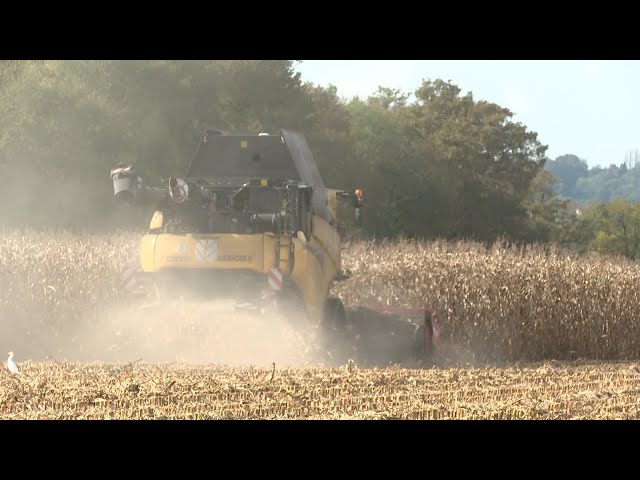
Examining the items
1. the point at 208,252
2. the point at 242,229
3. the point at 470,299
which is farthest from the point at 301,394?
the point at 470,299

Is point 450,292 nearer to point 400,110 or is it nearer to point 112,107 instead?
point 112,107

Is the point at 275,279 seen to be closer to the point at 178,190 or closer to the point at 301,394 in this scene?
the point at 178,190

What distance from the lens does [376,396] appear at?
9.46m

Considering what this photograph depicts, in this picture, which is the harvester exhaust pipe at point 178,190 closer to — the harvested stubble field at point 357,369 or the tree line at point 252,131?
the harvested stubble field at point 357,369

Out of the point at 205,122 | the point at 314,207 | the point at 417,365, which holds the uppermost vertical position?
the point at 205,122

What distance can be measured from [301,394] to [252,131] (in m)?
31.7

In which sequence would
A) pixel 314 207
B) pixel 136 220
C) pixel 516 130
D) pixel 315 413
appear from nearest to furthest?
1. pixel 315 413
2. pixel 314 207
3. pixel 136 220
4. pixel 516 130

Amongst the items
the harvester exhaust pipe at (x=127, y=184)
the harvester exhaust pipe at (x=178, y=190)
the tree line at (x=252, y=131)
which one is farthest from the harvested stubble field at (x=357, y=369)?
the tree line at (x=252, y=131)

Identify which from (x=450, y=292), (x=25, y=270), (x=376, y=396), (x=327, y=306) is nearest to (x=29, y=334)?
(x=25, y=270)

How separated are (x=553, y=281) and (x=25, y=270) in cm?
778

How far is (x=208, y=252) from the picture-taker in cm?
1152

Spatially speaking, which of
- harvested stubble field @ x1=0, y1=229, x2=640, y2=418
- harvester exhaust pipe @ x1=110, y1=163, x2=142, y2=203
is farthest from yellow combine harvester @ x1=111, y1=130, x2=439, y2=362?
harvested stubble field @ x1=0, y1=229, x2=640, y2=418

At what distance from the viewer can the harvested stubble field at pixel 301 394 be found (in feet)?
27.8

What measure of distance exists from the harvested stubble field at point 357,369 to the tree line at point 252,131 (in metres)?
13.6
